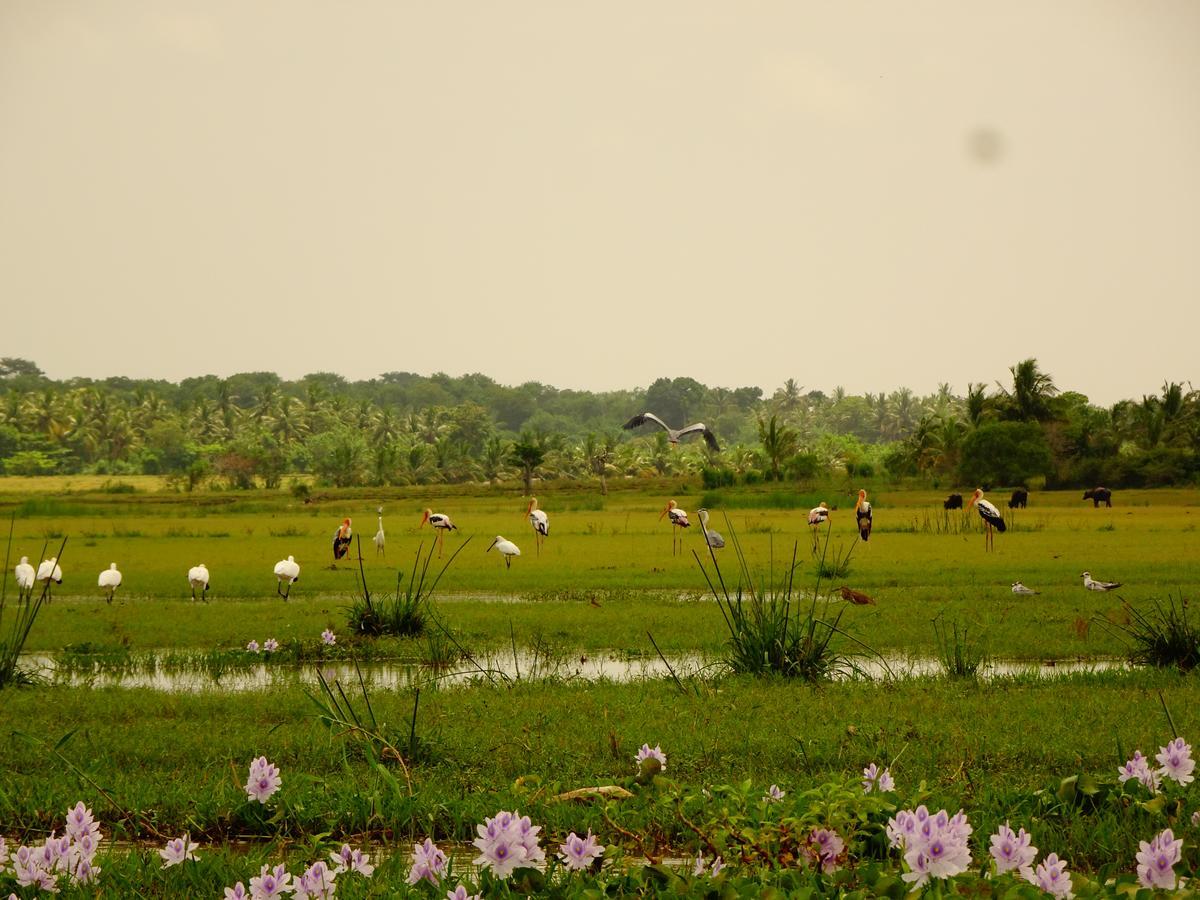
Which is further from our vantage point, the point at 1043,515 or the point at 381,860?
the point at 1043,515

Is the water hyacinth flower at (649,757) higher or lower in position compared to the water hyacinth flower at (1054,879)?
lower

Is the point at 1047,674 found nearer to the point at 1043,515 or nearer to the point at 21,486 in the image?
the point at 1043,515

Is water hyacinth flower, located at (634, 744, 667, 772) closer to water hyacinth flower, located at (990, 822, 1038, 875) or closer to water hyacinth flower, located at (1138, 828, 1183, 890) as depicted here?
water hyacinth flower, located at (990, 822, 1038, 875)

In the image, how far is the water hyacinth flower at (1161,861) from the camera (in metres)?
3.21

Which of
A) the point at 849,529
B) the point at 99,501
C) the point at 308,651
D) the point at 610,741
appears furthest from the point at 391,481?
the point at 610,741

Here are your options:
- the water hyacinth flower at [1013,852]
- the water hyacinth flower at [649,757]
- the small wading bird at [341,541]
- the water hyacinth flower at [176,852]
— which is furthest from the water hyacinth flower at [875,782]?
the small wading bird at [341,541]

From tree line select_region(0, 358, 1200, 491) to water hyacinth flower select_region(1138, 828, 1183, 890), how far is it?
54.4 metres

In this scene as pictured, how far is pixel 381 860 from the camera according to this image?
464 centimetres

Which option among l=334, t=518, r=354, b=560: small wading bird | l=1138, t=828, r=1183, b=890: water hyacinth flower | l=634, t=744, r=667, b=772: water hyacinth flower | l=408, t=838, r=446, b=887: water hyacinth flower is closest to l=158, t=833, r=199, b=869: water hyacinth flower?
l=408, t=838, r=446, b=887: water hyacinth flower

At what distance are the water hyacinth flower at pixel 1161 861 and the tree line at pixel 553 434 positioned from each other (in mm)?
54404

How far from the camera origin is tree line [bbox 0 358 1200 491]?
5938 cm

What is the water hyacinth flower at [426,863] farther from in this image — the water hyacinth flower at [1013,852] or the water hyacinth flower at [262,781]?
the water hyacinth flower at [1013,852]

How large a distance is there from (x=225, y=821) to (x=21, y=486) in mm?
83094

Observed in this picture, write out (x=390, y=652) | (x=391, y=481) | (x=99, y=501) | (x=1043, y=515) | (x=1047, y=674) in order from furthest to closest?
1. (x=391, y=481)
2. (x=99, y=501)
3. (x=1043, y=515)
4. (x=390, y=652)
5. (x=1047, y=674)
